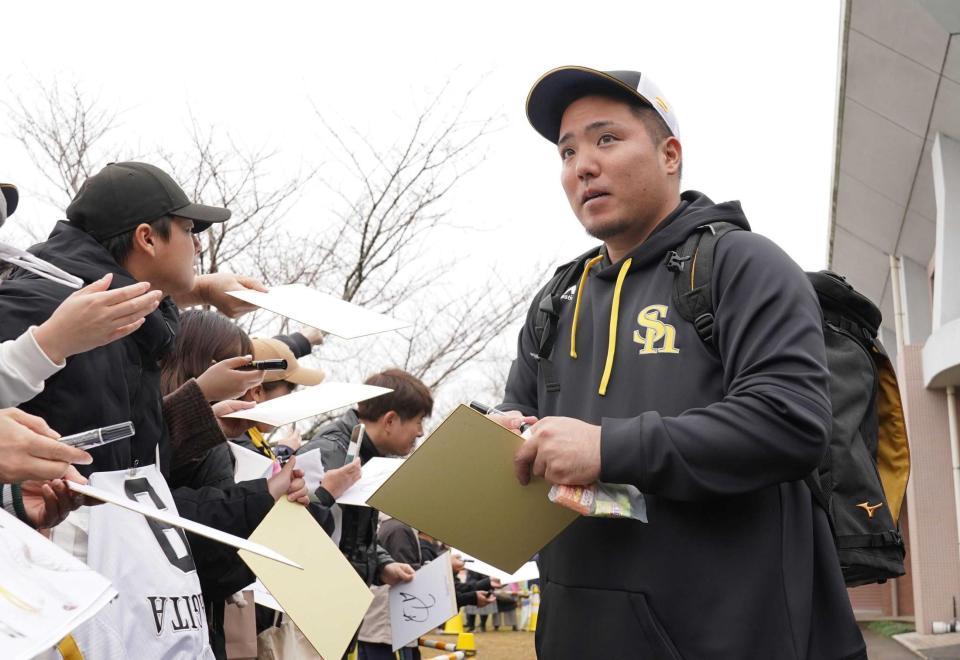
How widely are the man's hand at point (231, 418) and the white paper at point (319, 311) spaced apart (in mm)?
495

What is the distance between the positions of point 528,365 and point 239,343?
1.75 meters

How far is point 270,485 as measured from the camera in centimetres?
330

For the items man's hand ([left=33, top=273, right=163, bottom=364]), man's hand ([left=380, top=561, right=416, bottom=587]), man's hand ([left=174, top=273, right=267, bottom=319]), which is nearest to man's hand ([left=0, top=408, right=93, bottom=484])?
man's hand ([left=33, top=273, right=163, bottom=364])

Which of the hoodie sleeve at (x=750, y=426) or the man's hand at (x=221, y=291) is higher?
the man's hand at (x=221, y=291)

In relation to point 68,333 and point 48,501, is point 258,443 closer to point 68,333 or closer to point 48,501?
point 48,501

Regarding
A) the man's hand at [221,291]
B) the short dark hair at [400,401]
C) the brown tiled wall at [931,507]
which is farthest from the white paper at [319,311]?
the brown tiled wall at [931,507]

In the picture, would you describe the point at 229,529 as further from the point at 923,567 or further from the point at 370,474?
the point at 923,567

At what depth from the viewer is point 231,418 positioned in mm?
3771

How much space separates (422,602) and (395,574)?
8.6 inches

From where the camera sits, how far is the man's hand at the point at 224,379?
3.46 meters

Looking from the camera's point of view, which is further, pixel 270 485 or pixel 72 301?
pixel 270 485

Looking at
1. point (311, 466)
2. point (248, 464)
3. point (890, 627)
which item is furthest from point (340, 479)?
point (890, 627)

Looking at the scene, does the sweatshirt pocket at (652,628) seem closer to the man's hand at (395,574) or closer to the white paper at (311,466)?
the white paper at (311,466)

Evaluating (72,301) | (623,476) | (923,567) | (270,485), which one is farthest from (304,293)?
(923,567)
